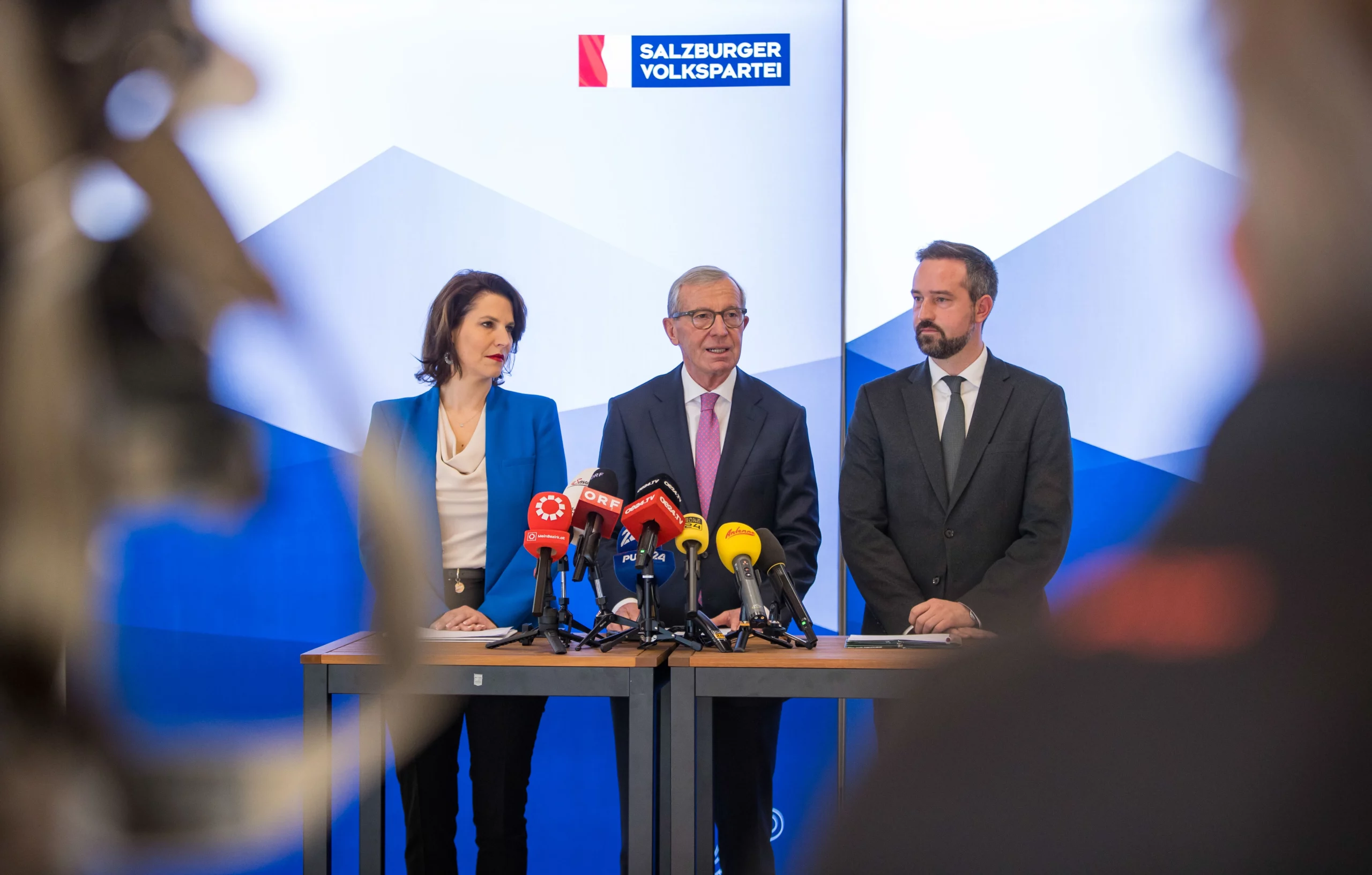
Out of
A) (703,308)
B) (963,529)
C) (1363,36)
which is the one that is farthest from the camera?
(703,308)

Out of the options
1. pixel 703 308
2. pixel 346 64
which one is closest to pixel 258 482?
pixel 703 308

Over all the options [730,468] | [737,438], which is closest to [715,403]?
[737,438]

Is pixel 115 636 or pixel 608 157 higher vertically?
pixel 608 157

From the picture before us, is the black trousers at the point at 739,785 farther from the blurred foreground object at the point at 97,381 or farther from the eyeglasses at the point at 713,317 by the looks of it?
the blurred foreground object at the point at 97,381

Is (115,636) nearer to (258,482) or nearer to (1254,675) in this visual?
(258,482)

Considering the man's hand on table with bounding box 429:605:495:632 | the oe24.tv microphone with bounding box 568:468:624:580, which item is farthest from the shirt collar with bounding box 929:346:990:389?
the man's hand on table with bounding box 429:605:495:632

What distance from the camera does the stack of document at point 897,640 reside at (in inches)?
109

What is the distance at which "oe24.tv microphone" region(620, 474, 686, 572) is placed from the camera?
2.81 m

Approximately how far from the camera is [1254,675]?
10.3 inches

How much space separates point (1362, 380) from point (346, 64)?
14.2ft

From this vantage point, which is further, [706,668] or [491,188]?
[491,188]

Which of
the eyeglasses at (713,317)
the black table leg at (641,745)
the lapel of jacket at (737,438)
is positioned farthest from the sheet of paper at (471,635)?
the eyeglasses at (713,317)

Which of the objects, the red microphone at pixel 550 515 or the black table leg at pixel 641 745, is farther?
the red microphone at pixel 550 515

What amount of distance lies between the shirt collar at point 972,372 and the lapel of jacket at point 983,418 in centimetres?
3
